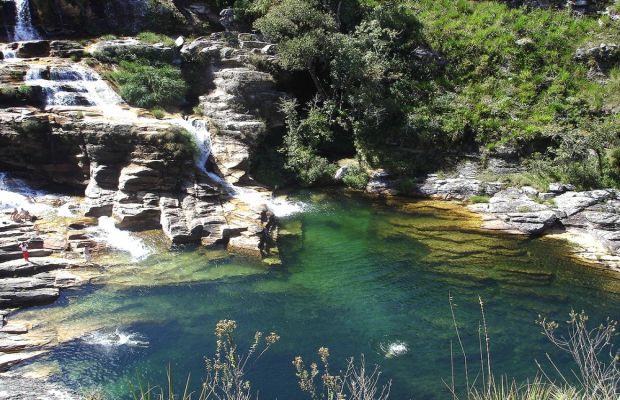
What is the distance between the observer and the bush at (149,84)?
23.5m

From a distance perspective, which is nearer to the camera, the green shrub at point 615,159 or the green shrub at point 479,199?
the green shrub at point 615,159

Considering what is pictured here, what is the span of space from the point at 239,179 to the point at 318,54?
28.2 feet

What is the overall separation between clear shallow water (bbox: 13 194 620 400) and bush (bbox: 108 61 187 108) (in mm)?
10123

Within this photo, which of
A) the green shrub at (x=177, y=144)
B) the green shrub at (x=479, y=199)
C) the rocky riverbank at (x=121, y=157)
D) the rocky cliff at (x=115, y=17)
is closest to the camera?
the rocky riverbank at (x=121, y=157)

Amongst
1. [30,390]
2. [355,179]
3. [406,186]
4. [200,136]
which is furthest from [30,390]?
[406,186]

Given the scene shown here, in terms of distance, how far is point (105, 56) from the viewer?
24953mm

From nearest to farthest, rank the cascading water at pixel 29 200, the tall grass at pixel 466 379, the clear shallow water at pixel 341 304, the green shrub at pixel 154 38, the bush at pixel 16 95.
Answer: the tall grass at pixel 466 379
the clear shallow water at pixel 341 304
the cascading water at pixel 29 200
the bush at pixel 16 95
the green shrub at pixel 154 38

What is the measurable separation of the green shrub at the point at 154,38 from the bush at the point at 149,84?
2454 mm

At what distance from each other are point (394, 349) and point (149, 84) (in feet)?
61.7

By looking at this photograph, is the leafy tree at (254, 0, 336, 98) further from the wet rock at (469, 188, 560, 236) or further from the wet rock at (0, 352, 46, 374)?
the wet rock at (0, 352, 46, 374)

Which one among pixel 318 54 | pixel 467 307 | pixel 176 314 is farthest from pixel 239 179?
pixel 467 307

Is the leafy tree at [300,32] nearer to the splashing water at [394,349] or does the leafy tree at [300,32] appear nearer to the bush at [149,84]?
the bush at [149,84]

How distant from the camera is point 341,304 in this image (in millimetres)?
14500

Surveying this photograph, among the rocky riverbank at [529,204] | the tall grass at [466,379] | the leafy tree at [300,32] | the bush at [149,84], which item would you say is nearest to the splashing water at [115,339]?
the tall grass at [466,379]
